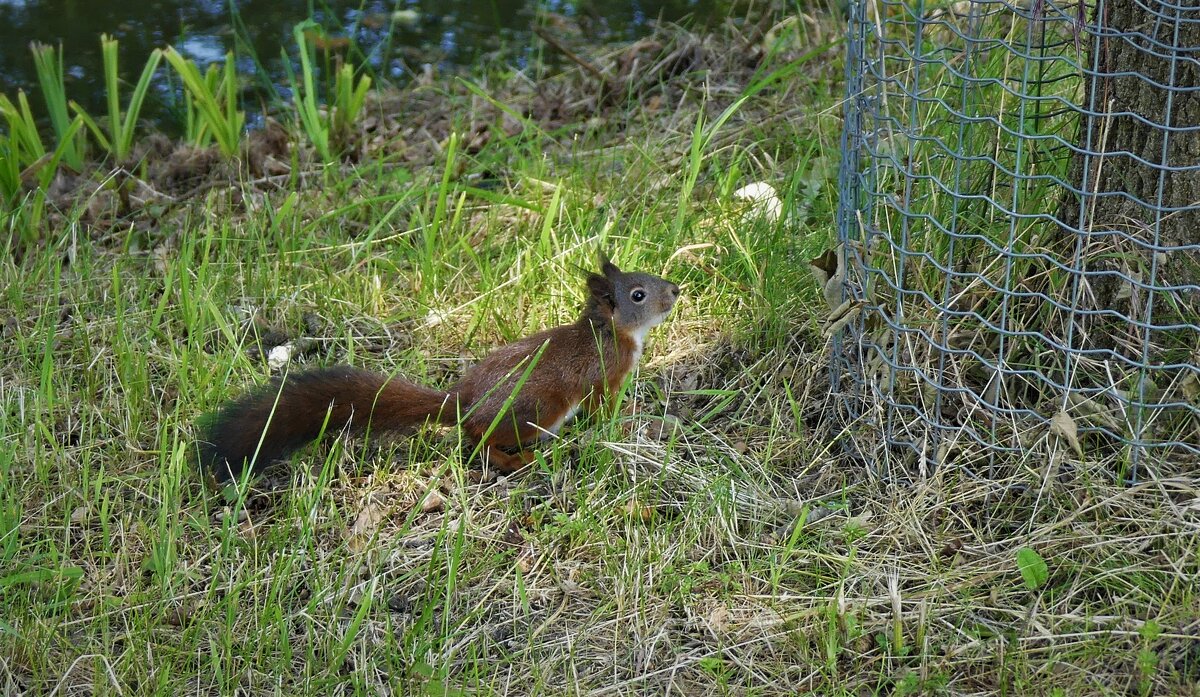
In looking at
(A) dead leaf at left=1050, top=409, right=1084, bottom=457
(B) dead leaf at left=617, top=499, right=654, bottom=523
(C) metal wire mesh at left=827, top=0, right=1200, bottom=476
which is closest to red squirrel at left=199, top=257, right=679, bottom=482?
(B) dead leaf at left=617, top=499, right=654, bottom=523

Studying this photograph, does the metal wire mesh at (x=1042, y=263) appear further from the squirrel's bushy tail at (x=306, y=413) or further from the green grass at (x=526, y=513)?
the squirrel's bushy tail at (x=306, y=413)

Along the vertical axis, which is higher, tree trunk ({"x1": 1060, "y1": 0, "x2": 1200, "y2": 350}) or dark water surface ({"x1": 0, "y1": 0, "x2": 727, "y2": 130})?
tree trunk ({"x1": 1060, "y1": 0, "x2": 1200, "y2": 350})

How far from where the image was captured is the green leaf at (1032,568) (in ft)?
8.93

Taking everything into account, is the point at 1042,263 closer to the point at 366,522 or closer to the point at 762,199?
the point at 762,199

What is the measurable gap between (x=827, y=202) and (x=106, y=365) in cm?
225

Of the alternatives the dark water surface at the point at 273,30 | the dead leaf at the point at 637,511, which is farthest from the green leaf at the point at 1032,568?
the dark water surface at the point at 273,30

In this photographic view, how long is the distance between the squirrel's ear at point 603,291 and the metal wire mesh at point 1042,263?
65 centimetres

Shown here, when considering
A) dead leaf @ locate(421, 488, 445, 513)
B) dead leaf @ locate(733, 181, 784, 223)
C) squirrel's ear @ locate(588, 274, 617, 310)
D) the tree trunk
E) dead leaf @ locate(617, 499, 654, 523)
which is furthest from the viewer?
dead leaf @ locate(733, 181, 784, 223)

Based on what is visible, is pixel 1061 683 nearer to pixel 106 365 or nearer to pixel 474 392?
pixel 474 392

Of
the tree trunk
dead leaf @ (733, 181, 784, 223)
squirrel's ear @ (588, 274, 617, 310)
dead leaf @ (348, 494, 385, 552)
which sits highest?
the tree trunk

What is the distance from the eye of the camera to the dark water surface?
20.9ft

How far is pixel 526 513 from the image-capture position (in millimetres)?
3197

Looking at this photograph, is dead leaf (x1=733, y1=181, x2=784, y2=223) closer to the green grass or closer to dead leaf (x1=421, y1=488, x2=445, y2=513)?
the green grass

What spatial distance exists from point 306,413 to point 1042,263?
1.87m
